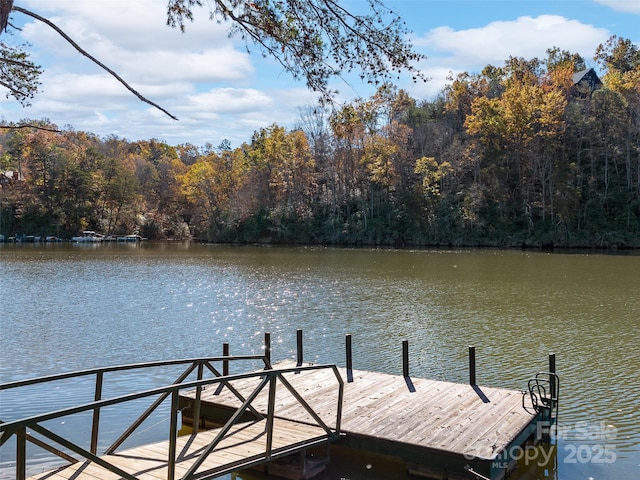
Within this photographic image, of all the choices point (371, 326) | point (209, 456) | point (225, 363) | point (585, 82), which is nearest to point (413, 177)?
point (585, 82)

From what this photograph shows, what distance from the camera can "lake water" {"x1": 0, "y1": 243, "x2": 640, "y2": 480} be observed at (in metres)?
10.6

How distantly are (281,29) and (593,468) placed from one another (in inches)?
295

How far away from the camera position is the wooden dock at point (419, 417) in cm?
771

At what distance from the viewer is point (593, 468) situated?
8.46 m

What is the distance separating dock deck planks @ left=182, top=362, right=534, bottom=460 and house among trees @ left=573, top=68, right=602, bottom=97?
2370 inches

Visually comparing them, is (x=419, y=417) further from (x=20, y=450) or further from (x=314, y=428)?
(x=20, y=450)

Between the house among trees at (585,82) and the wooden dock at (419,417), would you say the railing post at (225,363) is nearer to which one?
the wooden dock at (419,417)

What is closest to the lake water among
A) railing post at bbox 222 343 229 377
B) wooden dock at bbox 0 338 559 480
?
wooden dock at bbox 0 338 559 480

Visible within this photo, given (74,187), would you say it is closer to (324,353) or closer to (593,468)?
(324,353)

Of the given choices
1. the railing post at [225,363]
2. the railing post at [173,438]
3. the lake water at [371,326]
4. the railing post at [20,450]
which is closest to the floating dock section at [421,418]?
the railing post at [225,363]

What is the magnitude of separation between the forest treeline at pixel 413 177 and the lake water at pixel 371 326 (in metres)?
19.0

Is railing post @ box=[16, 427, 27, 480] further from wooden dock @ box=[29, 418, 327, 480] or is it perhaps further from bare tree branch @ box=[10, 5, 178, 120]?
bare tree branch @ box=[10, 5, 178, 120]

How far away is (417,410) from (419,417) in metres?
0.31

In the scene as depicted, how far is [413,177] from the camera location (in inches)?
2522
